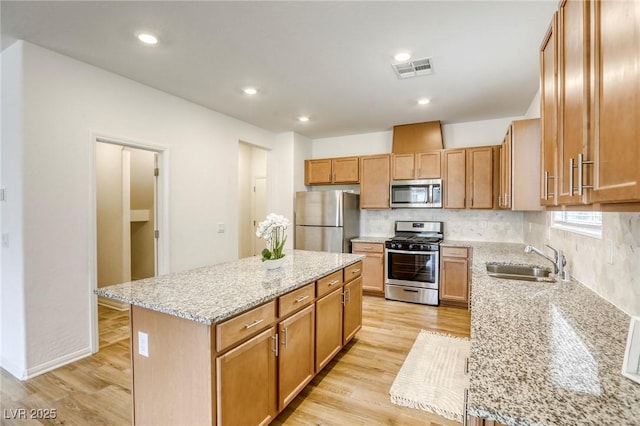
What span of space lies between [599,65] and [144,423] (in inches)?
98.8

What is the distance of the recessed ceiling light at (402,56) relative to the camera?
263 cm

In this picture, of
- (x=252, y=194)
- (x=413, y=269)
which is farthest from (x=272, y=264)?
(x=252, y=194)

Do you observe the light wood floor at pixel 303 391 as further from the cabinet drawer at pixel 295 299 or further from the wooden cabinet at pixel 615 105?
the wooden cabinet at pixel 615 105

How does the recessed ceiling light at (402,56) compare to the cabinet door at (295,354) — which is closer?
the cabinet door at (295,354)

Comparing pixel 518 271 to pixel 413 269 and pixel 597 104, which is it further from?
pixel 597 104

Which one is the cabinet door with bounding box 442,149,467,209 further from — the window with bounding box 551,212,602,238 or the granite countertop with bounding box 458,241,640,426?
the granite countertop with bounding box 458,241,640,426

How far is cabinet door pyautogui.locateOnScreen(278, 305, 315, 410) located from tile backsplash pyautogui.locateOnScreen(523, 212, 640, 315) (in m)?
1.72

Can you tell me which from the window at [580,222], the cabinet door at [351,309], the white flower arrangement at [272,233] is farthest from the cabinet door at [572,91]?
the cabinet door at [351,309]

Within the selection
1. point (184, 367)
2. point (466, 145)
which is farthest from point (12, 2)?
point (466, 145)

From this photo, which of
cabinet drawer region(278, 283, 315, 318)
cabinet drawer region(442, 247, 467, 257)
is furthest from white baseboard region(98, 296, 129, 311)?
cabinet drawer region(442, 247, 467, 257)

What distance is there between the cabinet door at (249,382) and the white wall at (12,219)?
188 cm

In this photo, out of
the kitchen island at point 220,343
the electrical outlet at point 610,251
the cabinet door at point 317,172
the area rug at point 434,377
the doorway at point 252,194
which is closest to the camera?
the kitchen island at point 220,343

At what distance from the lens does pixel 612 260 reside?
5.29 ft

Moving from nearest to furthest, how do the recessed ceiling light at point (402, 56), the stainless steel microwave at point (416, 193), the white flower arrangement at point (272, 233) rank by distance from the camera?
1. the white flower arrangement at point (272, 233)
2. the recessed ceiling light at point (402, 56)
3. the stainless steel microwave at point (416, 193)
